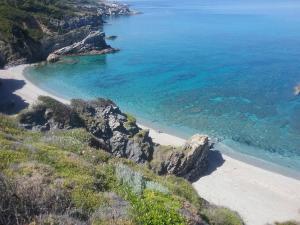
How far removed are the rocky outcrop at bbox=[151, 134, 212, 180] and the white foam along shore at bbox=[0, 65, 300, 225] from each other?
38.3 inches

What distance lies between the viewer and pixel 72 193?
9.74 meters

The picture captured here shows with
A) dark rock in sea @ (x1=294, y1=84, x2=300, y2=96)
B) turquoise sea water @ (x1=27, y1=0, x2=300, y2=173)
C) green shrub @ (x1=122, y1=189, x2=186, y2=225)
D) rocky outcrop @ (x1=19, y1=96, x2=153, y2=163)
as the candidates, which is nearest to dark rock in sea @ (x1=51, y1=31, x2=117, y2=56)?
turquoise sea water @ (x1=27, y1=0, x2=300, y2=173)

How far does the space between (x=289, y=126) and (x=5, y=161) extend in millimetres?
32322

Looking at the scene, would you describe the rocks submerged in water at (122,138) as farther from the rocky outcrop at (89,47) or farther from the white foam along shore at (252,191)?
the rocky outcrop at (89,47)

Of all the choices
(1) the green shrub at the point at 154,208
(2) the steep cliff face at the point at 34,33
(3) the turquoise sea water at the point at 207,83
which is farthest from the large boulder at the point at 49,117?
(2) the steep cliff face at the point at 34,33

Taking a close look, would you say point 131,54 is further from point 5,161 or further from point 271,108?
point 5,161

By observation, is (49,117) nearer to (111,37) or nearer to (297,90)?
(297,90)

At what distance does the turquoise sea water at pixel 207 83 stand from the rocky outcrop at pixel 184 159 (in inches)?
228

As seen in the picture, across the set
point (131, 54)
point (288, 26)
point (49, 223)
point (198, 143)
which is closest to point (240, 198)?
point (198, 143)

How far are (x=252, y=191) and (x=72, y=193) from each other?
1974 cm

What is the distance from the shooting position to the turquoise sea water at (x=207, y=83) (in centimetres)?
3675

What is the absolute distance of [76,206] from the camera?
30.3 ft

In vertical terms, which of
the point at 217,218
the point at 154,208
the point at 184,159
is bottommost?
the point at 184,159

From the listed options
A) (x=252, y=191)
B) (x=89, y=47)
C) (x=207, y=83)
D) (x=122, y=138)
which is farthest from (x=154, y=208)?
(x=89, y=47)
